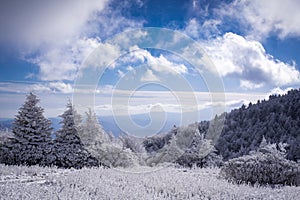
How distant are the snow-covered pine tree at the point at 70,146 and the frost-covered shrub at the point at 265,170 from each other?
775cm

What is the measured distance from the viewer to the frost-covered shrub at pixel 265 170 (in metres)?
9.49

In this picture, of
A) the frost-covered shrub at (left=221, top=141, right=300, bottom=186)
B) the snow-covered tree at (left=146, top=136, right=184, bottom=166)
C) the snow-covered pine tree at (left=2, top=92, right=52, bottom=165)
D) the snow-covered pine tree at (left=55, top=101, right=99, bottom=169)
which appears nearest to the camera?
the frost-covered shrub at (left=221, top=141, right=300, bottom=186)

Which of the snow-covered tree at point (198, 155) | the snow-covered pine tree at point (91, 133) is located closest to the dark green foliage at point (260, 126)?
the snow-covered tree at point (198, 155)

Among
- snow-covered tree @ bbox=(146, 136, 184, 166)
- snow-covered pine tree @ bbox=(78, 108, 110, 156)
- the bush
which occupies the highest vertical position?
snow-covered pine tree @ bbox=(78, 108, 110, 156)

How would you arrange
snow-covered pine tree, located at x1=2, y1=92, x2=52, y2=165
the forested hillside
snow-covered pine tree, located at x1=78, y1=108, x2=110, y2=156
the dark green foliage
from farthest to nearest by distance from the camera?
the dark green foliage
the forested hillside
snow-covered pine tree, located at x1=78, y1=108, x2=110, y2=156
snow-covered pine tree, located at x1=2, y1=92, x2=52, y2=165

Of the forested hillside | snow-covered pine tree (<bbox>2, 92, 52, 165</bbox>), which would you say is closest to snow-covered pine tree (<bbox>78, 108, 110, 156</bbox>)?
snow-covered pine tree (<bbox>2, 92, 52, 165</bbox>)

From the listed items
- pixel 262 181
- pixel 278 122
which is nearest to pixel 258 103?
pixel 278 122

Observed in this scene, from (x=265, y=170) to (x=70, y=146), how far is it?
9.41 m

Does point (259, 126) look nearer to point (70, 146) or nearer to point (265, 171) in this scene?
point (70, 146)

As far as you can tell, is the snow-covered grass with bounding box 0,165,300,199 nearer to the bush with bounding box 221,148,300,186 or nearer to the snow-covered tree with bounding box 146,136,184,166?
the bush with bounding box 221,148,300,186

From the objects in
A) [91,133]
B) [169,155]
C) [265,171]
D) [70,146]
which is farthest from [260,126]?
[265,171]

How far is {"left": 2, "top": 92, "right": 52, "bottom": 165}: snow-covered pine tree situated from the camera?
14.2 m

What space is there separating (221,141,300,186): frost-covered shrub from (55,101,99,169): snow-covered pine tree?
305 inches

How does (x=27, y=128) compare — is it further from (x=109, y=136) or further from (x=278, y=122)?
(x=278, y=122)
